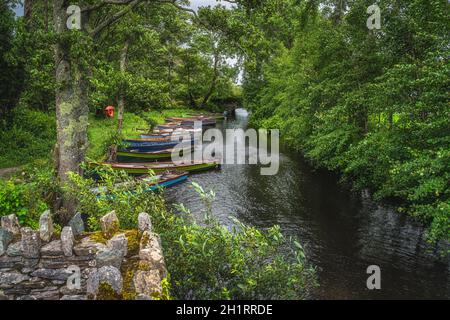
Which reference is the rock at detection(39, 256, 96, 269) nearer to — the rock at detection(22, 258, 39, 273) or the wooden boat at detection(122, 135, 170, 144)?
the rock at detection(22, 258, 39, 273)

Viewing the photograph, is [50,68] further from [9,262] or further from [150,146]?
[150,146]

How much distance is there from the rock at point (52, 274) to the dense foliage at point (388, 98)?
1094 cm

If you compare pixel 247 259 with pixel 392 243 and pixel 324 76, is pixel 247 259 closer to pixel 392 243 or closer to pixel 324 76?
pixel 392 243

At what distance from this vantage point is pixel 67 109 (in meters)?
13.7

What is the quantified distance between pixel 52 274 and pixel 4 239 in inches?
49.3

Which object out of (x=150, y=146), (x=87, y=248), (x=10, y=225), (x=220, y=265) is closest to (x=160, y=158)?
(x=150, y=146)

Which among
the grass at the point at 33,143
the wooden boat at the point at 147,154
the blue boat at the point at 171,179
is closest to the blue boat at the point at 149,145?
the wooden boat at the point at 147,154

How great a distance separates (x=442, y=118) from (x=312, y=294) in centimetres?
789

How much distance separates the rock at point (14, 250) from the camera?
7305 millimetres

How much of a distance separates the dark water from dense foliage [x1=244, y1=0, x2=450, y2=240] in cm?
133

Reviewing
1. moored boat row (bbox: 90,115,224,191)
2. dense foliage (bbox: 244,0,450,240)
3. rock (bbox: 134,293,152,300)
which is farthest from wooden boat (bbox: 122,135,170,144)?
rock (bbox: 134,293,152,300)

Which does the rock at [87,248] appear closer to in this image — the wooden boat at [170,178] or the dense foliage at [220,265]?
the dense foliage at [220,265]

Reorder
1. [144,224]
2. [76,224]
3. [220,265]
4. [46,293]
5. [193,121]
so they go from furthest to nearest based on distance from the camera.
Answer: [193,121]
[76,224]
[220,265]
[144,224]
[46,293]

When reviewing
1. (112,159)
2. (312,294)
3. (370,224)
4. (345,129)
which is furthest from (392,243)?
(112,159)
